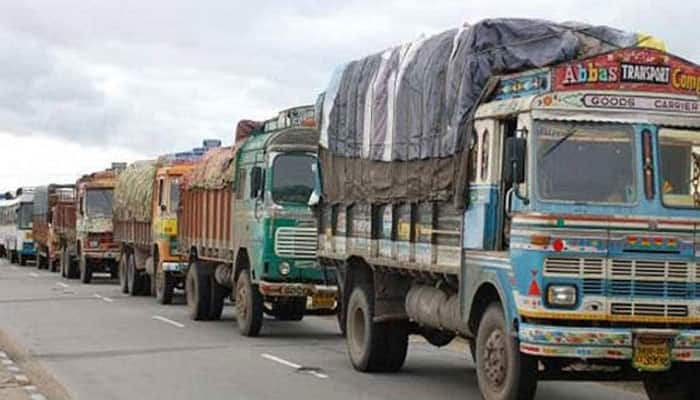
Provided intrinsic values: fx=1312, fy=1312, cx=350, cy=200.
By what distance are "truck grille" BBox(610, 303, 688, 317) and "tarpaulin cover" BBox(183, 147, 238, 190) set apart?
474 inches

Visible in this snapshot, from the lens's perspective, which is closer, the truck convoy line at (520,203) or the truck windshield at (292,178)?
the truck convoy line at (520,203)

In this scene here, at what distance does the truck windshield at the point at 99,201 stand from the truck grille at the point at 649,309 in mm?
30162

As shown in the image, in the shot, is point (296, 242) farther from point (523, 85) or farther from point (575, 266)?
point (575, 266)

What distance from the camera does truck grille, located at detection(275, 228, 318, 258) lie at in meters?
20.0

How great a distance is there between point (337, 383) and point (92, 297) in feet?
60.3

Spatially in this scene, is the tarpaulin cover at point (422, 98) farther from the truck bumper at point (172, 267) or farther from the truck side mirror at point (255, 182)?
the truck bumper at point (172, 267)

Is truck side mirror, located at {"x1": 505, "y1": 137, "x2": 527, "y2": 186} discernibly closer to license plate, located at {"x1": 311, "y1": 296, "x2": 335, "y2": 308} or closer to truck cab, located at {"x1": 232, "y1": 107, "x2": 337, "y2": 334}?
truck cab, located at {"x1": 232, "y1": 107, "x2": 337, "y2": 334}

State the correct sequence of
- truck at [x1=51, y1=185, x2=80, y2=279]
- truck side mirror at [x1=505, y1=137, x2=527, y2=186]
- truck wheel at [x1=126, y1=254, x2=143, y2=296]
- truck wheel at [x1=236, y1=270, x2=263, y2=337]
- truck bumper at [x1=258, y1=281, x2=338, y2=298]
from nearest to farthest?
truck side mirror at [x1=505, y1=137, x2=527, y2=186]
truck bumper at [x1=258, y1=281, x2=338, y2=298]
truck wheel at [x1=236, y1=270, x2=263, y2=337]
truck wheel at [x1=126, y1=254, x2=143, y2=296]
truck at [x1=51, y1=185, x2=80, y2=279]

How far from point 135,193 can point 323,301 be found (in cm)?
1417

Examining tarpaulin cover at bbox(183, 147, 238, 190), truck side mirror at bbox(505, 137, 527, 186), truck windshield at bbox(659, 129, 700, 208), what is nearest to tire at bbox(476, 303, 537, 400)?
truck side mirror at bbox(505, 137, 527, 186)

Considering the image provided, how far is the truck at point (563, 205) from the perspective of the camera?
11336 millimetres

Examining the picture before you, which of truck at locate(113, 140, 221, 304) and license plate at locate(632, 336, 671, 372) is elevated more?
truck at locate(113, 140, 221, 304)

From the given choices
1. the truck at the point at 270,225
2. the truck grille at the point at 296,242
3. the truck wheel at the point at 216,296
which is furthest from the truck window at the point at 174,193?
the truck grille at the point at 296,242

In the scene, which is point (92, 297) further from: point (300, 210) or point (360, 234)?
point (360, 234)
